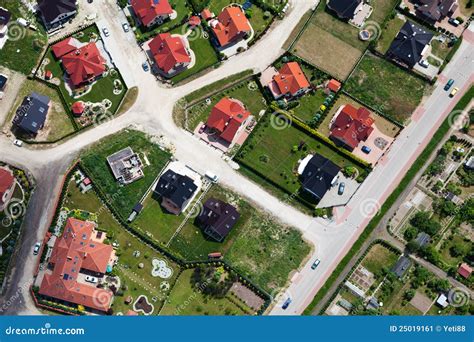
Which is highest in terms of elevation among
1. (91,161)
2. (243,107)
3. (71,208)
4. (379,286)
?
(243,107)

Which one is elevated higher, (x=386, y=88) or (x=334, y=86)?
(x=386, y=88)

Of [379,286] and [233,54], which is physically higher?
[233,54]

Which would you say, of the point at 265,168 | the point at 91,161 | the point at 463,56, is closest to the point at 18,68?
the point at 91,161

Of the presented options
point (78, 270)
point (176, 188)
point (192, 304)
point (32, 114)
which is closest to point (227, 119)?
point (176, 188)

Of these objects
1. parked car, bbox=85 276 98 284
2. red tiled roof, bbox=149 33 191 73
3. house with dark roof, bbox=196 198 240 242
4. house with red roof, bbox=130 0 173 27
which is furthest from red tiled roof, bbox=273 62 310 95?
parked car, bbox=85 276 98 284

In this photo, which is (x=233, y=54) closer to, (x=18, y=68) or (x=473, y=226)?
(x=18, y=68)

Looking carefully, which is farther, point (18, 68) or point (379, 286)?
point (18, 68)

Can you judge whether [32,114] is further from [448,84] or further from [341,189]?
[448,84]
